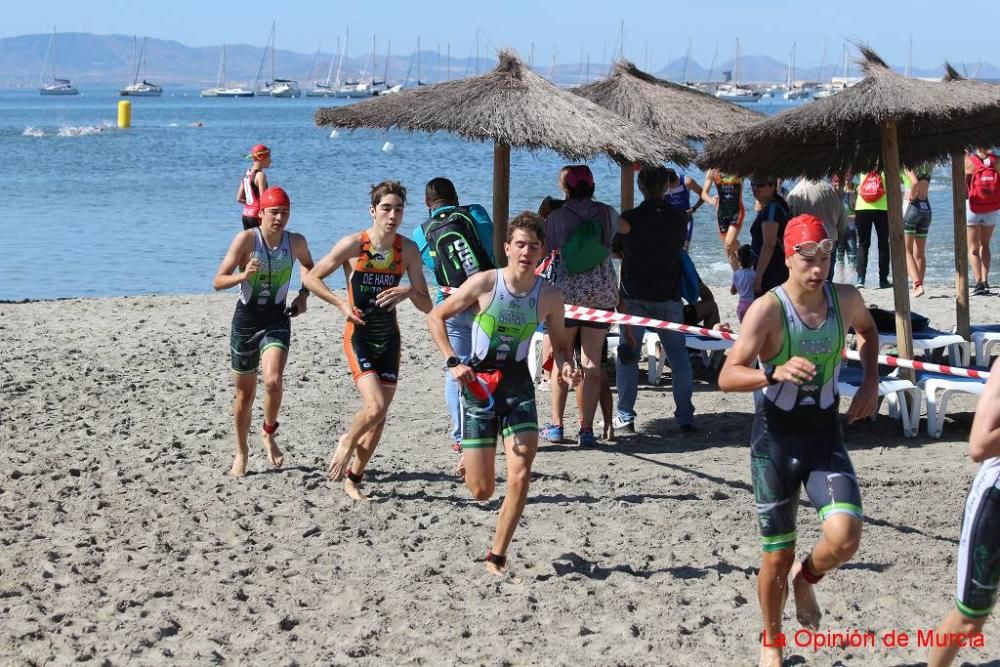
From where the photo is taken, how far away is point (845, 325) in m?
4.91

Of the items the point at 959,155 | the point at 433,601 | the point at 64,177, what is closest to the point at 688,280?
the point at 959,155

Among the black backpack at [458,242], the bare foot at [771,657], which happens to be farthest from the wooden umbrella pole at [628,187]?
the bare foot at [771,657]

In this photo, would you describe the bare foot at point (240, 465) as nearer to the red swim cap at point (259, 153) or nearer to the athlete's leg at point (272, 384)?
the athlete's leg at point (272, 384)

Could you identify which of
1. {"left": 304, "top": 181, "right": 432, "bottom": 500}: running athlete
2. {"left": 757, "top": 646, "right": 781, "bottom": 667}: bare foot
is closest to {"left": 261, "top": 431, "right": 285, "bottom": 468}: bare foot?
{"left": 304, "top": 181, "right": 432, "bottom": 500}: running athlete

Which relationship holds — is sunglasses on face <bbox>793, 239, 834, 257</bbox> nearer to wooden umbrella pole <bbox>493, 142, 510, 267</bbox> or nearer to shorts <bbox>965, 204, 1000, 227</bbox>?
wooden umbrella pole <bbox>493, 142, 510, 267</bbox>

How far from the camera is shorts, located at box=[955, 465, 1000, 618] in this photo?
4.16m

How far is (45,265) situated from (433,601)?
16392 mm

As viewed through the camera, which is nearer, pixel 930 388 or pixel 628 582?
pixel 628 582

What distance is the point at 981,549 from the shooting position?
418 centimetres

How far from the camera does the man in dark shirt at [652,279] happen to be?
8.49m

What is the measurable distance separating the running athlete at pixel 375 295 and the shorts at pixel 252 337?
0.53 m

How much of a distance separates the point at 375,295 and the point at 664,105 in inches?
191

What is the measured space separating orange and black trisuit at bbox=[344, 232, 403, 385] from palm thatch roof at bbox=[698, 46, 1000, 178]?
3028 mm

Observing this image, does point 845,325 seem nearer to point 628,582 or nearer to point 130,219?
point 628,582
